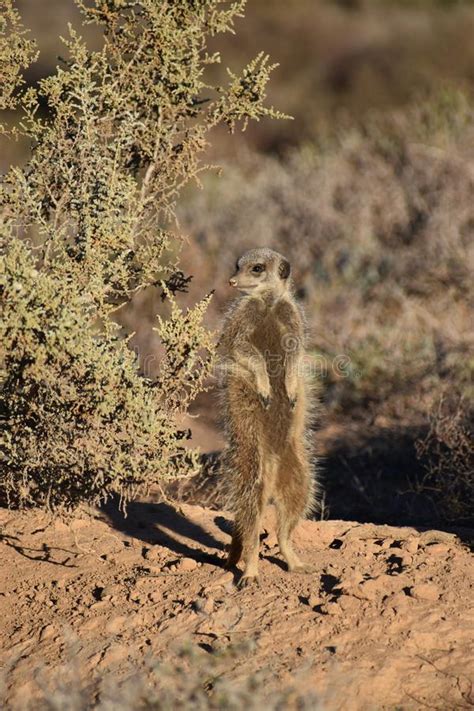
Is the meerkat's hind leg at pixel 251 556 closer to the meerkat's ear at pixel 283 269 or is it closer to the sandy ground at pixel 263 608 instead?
the sandy ground at pixel 263 608

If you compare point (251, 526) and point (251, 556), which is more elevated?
point (251, 526)

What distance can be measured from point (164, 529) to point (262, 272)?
164cm

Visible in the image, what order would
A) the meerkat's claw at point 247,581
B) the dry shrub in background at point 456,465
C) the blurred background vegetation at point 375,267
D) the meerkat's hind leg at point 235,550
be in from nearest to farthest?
1. the meerkat's claw at point 247,581
2. the meerkat's hind leg at point 235,550
3. the dry shrub in background at point 456,465
4. the blurred background vegetation at point 375,267

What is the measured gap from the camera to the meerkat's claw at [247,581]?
474 cm

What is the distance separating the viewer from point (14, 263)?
180 inches

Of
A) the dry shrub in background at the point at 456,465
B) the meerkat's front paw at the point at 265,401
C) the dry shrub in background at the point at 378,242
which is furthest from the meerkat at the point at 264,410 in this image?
the dry shrub in background at the point at 378,242

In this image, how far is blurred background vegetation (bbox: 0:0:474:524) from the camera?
804 cm

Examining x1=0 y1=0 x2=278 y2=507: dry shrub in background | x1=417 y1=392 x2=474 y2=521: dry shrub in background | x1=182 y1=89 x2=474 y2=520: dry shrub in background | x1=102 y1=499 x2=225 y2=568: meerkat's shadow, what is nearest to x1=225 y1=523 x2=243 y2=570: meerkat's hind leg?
x1=102 y1=499 x2=225 y2=568: meerkat's shadow

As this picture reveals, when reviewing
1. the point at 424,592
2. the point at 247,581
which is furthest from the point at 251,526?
the point at 424,592

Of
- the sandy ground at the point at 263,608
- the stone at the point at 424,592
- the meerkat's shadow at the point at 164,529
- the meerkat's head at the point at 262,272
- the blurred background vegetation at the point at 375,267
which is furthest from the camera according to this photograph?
the blurred background vegetation at the point at 375,267

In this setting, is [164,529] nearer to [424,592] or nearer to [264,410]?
[264,410]

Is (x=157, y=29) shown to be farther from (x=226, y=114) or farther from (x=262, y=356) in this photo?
(x=262, y=356)

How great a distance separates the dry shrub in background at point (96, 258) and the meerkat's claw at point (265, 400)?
38cm

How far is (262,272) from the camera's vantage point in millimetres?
5324
